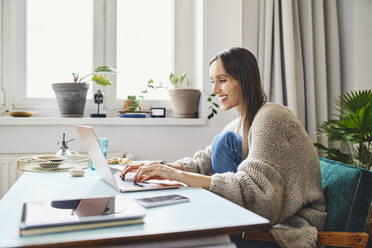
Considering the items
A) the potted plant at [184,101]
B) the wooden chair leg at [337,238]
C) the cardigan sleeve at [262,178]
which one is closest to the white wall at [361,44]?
the potted plant at [184,101]

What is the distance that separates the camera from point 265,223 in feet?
2.67

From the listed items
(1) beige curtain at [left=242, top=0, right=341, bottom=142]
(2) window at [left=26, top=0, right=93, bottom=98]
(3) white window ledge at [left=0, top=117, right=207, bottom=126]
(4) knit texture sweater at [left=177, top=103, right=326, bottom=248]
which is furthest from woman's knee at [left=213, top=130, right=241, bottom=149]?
(2) window at [left=26, top=0, right=93, bottom=98]

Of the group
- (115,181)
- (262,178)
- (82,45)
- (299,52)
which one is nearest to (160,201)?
(115,181)

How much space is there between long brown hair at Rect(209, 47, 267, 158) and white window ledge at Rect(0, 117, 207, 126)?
3.17 ft

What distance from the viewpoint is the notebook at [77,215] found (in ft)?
2.34

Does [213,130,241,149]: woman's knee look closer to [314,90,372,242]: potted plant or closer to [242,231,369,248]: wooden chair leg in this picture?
[242,231,369,248]: wooden chair leg

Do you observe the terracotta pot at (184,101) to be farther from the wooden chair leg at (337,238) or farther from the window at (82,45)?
the wooden chair leg at (337,238)

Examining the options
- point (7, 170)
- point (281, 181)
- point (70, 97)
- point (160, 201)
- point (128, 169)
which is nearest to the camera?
point (160, 201)

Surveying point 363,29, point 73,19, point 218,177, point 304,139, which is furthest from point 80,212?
point 363,29

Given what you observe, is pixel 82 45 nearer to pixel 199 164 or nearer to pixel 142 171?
pixel 199 164

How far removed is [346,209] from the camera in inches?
47.7

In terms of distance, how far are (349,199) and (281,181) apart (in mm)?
223

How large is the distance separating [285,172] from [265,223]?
473 mm

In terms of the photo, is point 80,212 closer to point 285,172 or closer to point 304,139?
point 285,172
